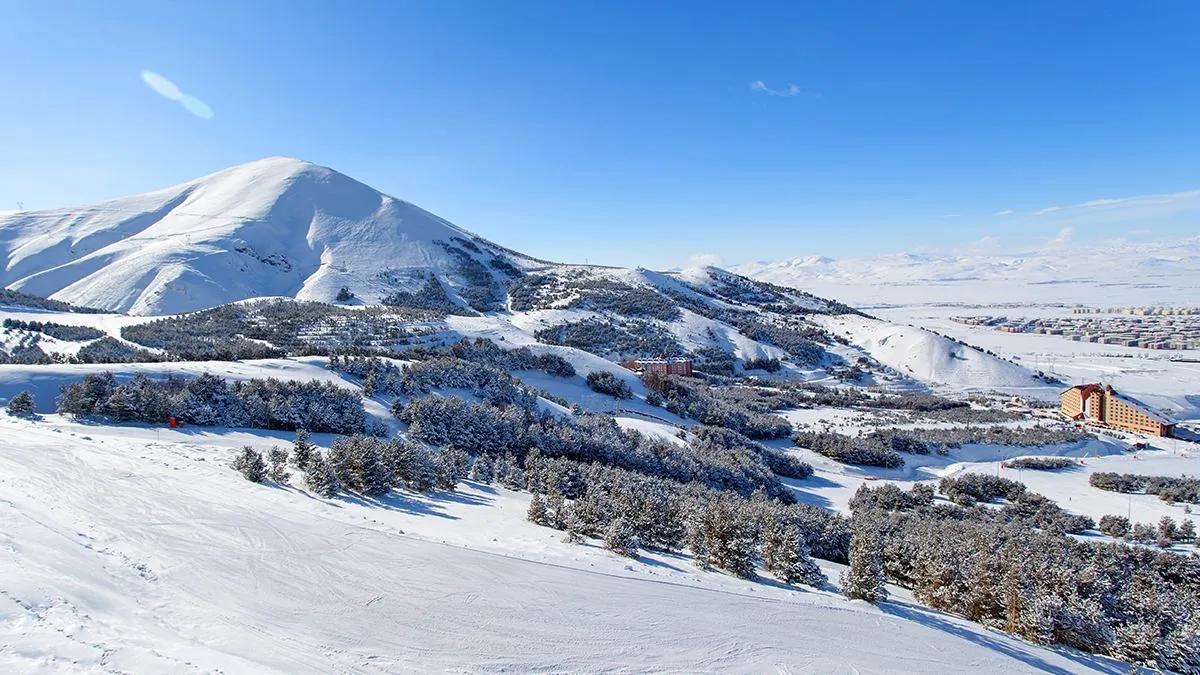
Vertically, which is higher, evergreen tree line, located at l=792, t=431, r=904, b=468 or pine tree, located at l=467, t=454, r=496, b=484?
evergreen tree line, located at l=792, t=431, r=904, b=468

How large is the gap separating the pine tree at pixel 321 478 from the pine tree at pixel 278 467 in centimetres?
48

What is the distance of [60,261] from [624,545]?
94.3 m

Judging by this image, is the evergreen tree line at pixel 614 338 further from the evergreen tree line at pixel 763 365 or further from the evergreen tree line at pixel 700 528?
the evergreen tree line at pixel 700 528

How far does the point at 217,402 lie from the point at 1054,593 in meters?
22.2

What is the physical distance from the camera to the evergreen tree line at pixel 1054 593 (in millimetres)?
8961

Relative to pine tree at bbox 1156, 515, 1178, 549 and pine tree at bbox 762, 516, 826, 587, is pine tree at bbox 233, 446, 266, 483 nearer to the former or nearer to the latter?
pine tree at bbox 762, 516, 826, 587

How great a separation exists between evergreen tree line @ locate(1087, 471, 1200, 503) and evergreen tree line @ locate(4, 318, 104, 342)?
53.1 meters

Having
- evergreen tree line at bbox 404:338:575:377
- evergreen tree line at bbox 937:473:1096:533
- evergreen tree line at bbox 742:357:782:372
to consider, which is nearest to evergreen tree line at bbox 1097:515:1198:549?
evergreen tree line at bbox 937:473:1096:533

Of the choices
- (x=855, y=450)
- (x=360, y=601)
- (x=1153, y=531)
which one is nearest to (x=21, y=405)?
(x=360, y=601)

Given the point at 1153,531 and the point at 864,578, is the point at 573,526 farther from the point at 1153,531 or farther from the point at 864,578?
the point at 1153,531

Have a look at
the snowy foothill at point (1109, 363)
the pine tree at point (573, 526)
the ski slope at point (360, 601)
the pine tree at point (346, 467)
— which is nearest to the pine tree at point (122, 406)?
the ski slope at point (360, 601)

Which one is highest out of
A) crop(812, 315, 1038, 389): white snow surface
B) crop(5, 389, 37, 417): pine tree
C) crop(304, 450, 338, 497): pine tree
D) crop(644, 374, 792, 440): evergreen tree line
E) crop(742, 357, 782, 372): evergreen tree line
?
crop(812, 315, 1038, 389): white snow surface

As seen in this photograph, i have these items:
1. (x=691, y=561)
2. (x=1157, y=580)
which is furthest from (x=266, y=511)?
(x=1157, y=580)

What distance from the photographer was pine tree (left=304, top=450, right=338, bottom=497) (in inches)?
469
